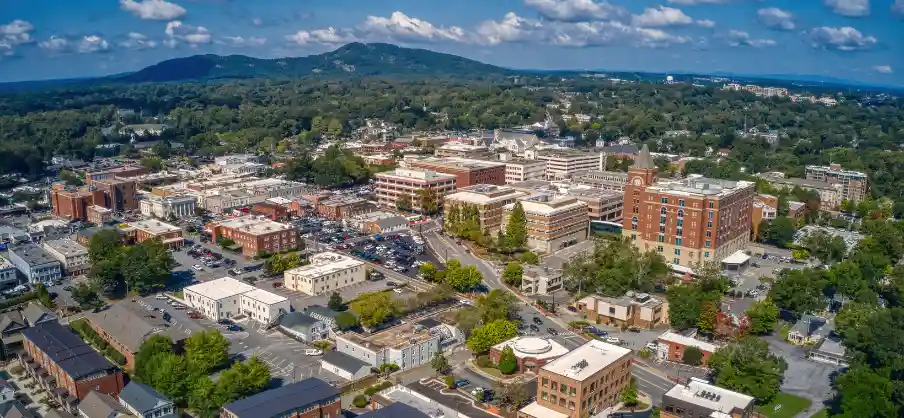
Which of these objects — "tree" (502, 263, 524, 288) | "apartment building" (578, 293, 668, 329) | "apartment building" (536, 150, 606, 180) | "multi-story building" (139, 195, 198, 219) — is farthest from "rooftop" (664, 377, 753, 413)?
"multi-story building" (139, 195, 198, 219)

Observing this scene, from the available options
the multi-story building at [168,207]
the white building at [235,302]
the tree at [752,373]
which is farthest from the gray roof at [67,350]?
the multi-story building at [168,207]

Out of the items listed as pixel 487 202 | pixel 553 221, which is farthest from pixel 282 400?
pixel 487 202

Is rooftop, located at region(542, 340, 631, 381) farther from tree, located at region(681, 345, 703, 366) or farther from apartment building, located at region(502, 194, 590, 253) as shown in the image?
apartment building, located at region(502, 194, 590, 253)

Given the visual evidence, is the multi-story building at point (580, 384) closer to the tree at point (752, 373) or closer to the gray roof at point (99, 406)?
the tree at point (752, 373)

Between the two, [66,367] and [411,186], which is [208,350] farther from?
[411,186]

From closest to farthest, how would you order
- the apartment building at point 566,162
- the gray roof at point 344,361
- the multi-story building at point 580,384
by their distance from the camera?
the multi-story building at point 580,384
the gray roof at point 344,361
the apartment building at point 566,162
